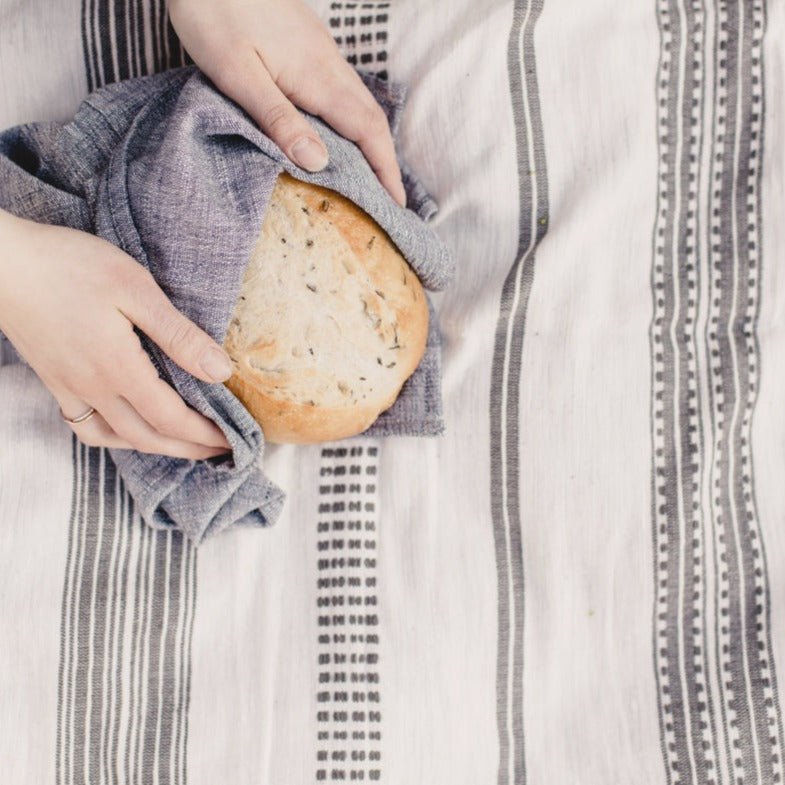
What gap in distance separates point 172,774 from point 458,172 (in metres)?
0.79

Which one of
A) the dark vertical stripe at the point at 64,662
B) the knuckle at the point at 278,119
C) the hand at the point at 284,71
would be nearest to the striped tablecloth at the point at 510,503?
the dark vertical stripe at the point at 64,662

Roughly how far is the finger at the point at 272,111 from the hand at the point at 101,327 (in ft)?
0.63

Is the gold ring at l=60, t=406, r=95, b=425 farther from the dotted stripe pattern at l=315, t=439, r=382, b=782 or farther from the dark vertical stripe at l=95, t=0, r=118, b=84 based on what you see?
the dark vertical stripe at l=95, t=0, r=118, b=84

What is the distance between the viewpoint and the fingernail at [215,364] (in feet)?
2.63

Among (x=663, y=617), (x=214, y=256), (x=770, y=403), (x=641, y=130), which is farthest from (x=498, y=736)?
(x=641, y=130)

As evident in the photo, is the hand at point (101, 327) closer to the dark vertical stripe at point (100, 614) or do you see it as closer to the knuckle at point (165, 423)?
the knuckle at point (165, 423)

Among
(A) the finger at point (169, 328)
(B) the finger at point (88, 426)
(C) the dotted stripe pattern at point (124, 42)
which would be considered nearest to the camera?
(A) the finger at point (169, 328)

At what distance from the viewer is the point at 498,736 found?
979mm

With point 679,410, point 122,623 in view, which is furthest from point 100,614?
point 679,410

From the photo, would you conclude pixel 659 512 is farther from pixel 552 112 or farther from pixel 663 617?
pixel 552 112

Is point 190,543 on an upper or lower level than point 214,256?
lower

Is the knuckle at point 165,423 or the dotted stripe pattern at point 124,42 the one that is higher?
the dotted stripe pattern at point 124,42

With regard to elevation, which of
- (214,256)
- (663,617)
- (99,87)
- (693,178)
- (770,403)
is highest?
(99,87)

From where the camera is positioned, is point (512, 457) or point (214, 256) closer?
point (214, 256)
